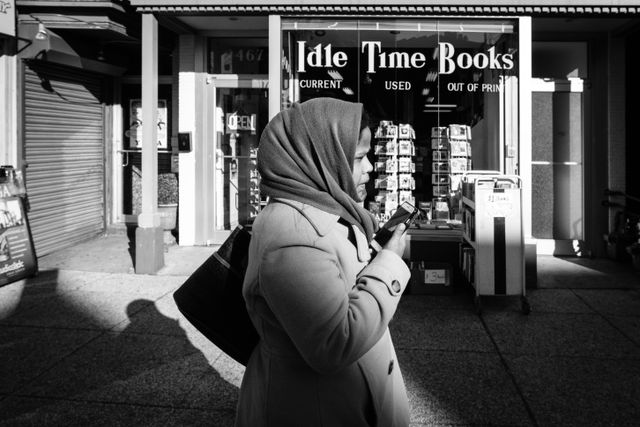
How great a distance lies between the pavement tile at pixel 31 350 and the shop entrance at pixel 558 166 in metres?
6.31

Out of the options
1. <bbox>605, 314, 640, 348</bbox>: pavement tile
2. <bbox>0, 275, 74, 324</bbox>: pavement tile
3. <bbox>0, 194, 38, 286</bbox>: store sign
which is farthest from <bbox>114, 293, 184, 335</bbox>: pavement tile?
<bbox>605, 314, 640, 348</bbox>: pavement tile

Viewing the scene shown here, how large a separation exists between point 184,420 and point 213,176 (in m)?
5.63

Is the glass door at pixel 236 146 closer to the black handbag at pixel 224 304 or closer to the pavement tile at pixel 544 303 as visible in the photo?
the pavement tile at pixel 544 303

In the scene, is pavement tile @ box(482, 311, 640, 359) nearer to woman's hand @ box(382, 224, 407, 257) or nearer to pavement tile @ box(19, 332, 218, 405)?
pavement tile @ box(19, 332, 218, 405)

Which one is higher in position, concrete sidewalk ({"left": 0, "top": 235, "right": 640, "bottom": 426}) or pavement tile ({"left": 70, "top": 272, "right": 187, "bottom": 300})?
pavement tile ({"left": 70, "top": 272, "right": 187, "bottom": 300})

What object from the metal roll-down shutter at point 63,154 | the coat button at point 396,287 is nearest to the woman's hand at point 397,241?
the coat button at point 396,287

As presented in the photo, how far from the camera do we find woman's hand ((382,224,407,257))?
1.75 meters

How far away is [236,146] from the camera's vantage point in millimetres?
8852

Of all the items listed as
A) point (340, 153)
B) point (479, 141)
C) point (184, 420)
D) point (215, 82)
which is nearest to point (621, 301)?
point (479, 141)

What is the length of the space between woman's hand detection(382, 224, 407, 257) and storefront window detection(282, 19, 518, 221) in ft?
17.5

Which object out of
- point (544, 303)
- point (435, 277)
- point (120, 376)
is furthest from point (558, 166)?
point (120, 376)

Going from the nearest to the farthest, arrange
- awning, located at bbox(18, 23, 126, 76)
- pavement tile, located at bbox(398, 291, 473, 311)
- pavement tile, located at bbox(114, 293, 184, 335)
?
pavement tile, located at bbox(114, 293, 184, 335), pavement tile, located at bbox(398, 291, 473, 311), awning, located at bbox(18, 23, 126, 76)

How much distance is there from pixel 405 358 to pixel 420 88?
13.3 ft

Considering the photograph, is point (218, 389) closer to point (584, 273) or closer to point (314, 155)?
point (314, 155)
